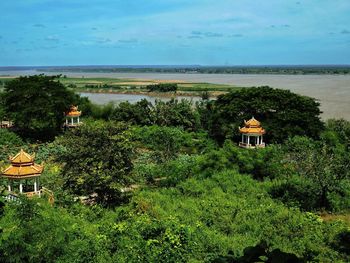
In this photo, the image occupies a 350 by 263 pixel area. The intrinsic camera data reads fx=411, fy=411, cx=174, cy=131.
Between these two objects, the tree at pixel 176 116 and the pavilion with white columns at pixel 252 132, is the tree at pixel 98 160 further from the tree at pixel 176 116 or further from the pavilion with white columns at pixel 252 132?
the tree at pixel 176 116

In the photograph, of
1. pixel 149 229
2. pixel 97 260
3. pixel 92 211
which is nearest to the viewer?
pixel 97 260

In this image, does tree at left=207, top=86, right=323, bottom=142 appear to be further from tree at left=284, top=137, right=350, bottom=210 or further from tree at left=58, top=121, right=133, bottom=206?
tree at left=58, top=121, right=133, bottom=206

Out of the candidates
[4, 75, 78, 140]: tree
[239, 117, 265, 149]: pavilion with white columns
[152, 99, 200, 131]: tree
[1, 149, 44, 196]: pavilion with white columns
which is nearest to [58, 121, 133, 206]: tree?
[1, 149, 44, 196]: pavilion with white columns

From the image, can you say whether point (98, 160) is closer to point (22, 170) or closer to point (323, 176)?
point (22, 170)

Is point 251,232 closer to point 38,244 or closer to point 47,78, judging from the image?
point 38,244

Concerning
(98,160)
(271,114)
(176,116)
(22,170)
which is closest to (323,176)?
(98,160)

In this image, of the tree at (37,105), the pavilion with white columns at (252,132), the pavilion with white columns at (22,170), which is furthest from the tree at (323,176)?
the tree at (37,105)

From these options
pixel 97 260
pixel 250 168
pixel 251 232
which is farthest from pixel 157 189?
pixel 97 260
